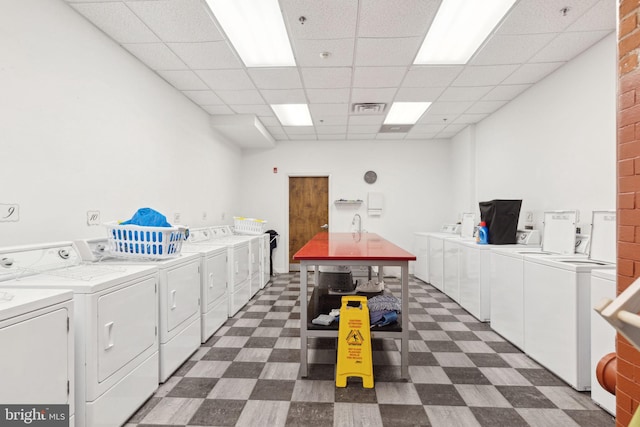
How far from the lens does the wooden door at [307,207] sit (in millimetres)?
6191

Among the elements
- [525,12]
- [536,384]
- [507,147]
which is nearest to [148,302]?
[536,384]

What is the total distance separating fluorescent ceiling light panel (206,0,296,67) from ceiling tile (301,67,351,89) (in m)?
0.25

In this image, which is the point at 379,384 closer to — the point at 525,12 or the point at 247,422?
the point at 247,422

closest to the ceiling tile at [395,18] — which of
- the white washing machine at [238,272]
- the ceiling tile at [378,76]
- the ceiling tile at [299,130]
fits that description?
the ceiling tile at [378,76]

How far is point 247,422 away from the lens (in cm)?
171

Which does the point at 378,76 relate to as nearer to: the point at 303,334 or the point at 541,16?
the point at 541,16

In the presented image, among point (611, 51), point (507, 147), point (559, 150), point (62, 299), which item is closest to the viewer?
point (62, 299)

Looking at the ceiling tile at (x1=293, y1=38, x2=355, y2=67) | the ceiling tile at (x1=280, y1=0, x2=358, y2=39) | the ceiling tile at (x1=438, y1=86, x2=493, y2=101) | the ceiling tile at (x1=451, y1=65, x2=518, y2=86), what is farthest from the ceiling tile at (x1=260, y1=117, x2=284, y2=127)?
the ceiling tile at (x1=451, y1=65, x2=518, y2=86)

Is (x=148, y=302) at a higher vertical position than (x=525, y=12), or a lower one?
lower

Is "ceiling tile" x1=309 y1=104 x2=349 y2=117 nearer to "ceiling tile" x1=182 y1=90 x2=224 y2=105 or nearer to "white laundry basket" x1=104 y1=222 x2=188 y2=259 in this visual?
"ceiling tile" x1=182 y1=90 x2=224 y2=105

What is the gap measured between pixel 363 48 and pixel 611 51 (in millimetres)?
1999

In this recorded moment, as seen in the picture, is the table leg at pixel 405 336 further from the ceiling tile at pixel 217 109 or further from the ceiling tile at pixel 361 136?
the ceiling tile at pixel 361 136

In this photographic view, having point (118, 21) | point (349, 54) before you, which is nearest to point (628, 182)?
point (349, 54)

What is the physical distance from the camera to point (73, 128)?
7.23ft
